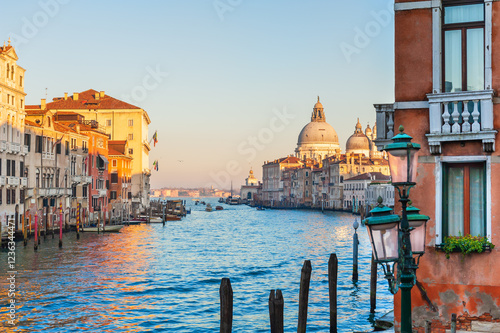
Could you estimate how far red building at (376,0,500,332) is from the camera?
7586mm

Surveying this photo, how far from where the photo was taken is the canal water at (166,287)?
14.9m

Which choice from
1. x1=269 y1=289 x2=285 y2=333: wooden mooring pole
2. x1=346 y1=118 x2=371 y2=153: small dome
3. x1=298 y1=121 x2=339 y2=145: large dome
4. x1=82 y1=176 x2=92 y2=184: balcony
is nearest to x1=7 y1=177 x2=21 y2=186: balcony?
x1=82 y1=176 x2=92 y2=184: balcony

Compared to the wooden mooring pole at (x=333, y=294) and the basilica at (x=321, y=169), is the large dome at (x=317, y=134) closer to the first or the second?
the basilica at (x=321, y=169)

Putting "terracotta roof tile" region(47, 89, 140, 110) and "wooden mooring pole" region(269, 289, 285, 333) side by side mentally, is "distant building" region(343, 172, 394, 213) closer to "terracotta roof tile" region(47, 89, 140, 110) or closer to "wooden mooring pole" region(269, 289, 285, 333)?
"terracotta roof tile" region(47, 89, 140, 110)

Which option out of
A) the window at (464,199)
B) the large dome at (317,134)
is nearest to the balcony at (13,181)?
the window at (464,199)

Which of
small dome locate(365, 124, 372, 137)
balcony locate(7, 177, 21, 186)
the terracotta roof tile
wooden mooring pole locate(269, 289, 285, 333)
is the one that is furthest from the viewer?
small dome locate(365, 124, 372, 137)

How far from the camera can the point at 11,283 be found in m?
19.6

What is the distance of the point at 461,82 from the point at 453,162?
1022 mm

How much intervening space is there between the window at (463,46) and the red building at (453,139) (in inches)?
0.5

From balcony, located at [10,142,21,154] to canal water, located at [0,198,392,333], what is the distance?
460 cm

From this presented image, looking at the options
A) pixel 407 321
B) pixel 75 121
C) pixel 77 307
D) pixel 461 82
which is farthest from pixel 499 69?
pixel 75 121

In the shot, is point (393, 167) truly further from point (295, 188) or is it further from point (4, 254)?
point (295, 188)

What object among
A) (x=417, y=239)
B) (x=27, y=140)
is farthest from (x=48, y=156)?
(x=417, y=239)

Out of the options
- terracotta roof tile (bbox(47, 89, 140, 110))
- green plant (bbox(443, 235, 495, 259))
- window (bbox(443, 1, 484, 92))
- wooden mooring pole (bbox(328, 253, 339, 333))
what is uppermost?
terracotta roof tile (bbox(47, 89, 140, 110))
